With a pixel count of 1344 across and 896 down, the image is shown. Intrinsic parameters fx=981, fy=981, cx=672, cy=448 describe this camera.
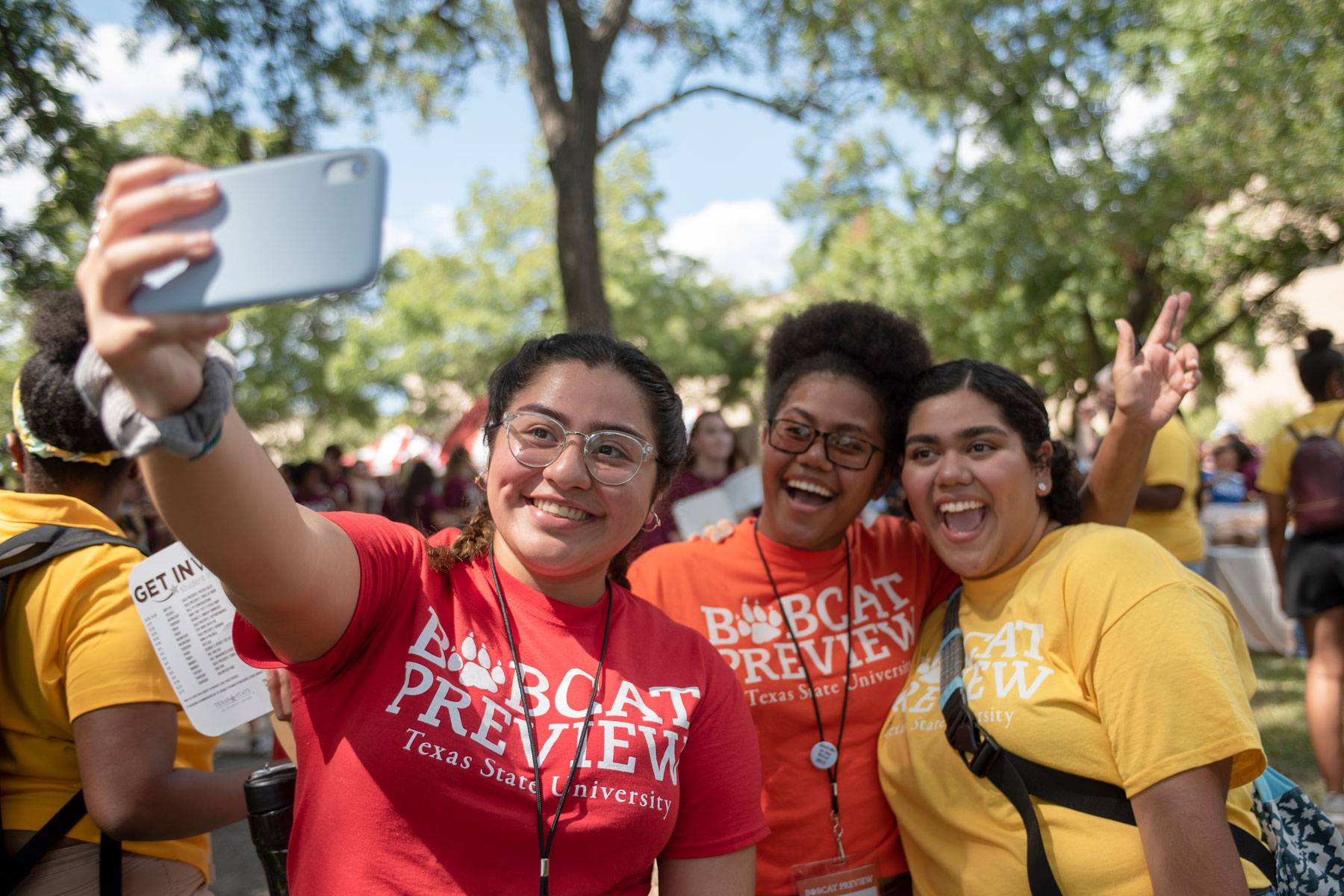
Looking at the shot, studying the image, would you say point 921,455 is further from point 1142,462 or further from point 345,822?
point 345,822

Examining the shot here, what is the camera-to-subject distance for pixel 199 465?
4.11 feet

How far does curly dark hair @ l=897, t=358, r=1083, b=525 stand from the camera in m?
2.47

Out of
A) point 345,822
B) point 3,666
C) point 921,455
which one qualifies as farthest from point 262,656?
point 921,455

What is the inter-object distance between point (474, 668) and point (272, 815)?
531 millimetres

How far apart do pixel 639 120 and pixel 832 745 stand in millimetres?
8254

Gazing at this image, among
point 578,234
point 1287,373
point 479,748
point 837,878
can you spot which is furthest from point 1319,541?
point 1287,373

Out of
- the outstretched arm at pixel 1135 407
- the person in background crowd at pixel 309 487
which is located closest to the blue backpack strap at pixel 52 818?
the outstretched arm at pixel 1135 407

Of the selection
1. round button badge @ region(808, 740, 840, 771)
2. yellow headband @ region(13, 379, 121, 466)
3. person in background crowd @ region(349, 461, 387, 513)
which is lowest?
person in background crowd @ region(349, 461, 387, 513)

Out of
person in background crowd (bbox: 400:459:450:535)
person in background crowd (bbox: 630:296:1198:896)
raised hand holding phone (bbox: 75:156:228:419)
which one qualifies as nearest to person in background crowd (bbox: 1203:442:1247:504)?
person in background crowd (bbox: 400:459:450:535)

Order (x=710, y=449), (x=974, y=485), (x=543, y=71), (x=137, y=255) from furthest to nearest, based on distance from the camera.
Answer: (x=543, y=71) < (x=710, y=449) < (x=974, y=485) < (x=137, y=255)

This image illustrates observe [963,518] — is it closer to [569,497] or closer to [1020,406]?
[1020,406]

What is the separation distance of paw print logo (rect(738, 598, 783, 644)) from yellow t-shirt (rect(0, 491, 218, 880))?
1.36m

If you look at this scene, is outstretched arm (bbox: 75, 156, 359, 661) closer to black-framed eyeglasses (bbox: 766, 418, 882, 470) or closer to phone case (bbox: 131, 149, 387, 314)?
phone case (bbox: 131, 149, 387, 314)

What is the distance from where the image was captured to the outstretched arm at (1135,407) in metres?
2.50
